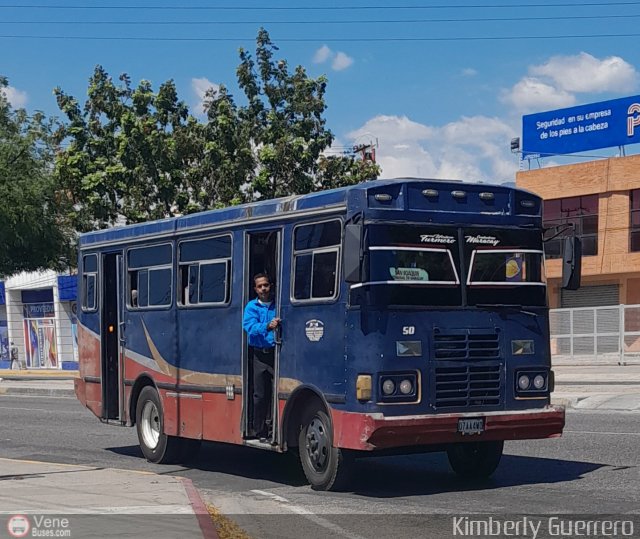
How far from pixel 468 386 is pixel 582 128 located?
4277 centimetres

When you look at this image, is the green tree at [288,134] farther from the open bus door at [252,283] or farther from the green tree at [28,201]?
the open bus door at [252,283]

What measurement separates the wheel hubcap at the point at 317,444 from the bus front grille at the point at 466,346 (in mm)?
1397

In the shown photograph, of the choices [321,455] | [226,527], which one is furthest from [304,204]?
[226,527]

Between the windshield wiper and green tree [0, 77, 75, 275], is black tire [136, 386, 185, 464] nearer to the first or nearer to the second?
the windshield wiper

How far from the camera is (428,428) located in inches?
428

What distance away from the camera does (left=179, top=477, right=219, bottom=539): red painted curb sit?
28.5 feet

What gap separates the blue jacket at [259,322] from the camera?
485 inches

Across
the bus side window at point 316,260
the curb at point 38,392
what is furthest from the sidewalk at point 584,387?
the bus side window at point 316,260

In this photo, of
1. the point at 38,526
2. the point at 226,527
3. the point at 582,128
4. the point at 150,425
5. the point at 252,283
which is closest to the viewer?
the point at 38,526

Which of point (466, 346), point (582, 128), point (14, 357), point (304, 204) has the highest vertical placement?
point (582, 128)

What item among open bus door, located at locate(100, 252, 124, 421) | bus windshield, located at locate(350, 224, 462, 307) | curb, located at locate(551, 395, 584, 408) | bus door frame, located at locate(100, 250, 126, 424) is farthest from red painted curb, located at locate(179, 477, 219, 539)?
curb, located at locate(551, 395, 584, 408)

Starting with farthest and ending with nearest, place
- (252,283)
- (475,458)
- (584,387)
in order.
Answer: (584,387), (252,283), (475,458)

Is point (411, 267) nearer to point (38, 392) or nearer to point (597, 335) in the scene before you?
point (38, 392)

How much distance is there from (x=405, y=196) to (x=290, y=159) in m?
21.8
